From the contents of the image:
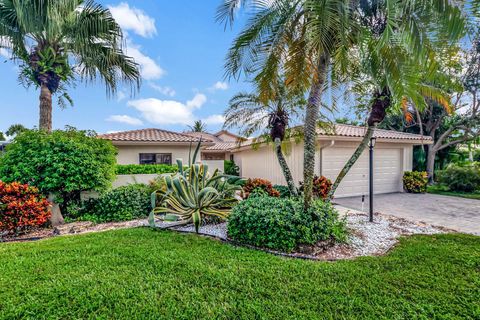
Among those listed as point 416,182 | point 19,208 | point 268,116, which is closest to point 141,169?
point 19,208

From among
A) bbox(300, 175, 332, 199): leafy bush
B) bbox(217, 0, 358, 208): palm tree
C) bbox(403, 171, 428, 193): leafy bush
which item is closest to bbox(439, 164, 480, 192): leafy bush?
bbox(403, 171, 428, 193): leafy bush

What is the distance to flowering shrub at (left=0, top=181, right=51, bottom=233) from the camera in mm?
5797

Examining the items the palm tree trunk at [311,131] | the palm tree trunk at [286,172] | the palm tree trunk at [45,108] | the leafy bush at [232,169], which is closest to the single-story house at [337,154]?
the palm tree trunk at [286,172]

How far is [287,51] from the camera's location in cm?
564

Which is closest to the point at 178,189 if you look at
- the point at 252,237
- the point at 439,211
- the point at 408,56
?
the point at 252,237

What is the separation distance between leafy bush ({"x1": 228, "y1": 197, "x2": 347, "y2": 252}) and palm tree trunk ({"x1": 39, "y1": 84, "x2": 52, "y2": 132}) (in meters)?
7.75

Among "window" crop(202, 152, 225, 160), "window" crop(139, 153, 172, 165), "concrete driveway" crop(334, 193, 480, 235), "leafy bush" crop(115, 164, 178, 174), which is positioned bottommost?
"concrete driveway" crop(334, 193, 480, 235)

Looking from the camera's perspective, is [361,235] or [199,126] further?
[199,126]

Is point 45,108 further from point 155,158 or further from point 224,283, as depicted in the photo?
point 224,283

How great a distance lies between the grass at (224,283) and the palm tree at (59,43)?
607cm

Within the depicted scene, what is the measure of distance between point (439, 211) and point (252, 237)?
326 inches

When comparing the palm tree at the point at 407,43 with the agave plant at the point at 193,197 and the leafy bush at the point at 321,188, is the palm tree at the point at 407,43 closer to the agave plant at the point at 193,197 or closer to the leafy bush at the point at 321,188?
the leafy bush at the point at 321,188

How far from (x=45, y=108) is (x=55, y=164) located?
295 cm

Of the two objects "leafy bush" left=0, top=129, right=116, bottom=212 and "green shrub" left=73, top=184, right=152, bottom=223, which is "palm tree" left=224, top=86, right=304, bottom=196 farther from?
"leafy bush" left=0, top=129, right=116, bottom=212
